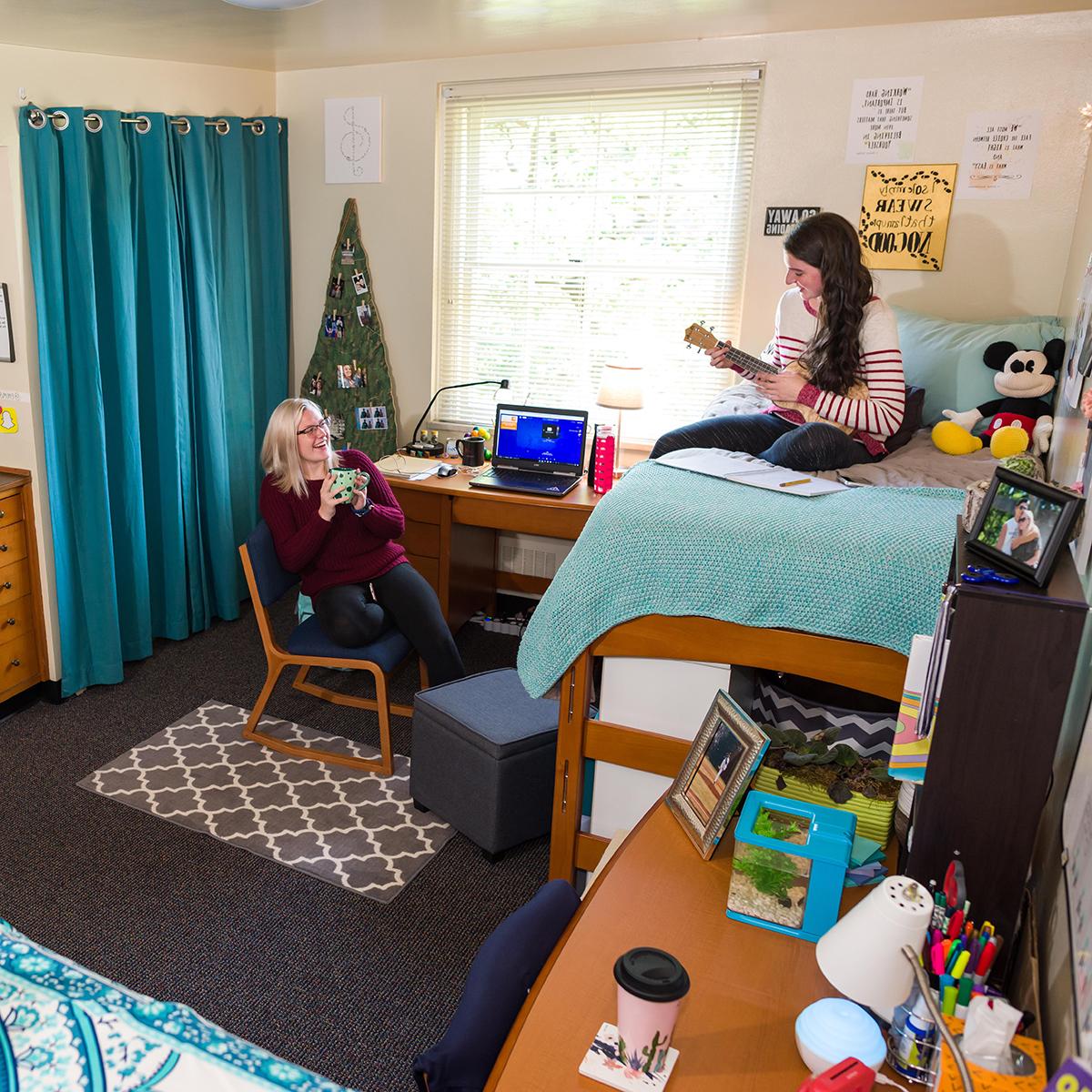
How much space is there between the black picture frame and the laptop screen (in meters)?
2.35

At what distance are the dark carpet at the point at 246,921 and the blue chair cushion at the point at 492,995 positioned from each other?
730mm

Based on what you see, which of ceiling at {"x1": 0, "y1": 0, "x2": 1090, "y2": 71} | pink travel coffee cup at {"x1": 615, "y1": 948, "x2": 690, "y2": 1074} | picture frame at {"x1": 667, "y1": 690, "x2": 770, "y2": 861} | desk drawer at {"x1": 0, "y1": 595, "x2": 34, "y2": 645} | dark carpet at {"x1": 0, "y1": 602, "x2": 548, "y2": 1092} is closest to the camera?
pink travel coffee cup at {"x1": 615, "y1": 948, "x2": 690, "y2": 1074}

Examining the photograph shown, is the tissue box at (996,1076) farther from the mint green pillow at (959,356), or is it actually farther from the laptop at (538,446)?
the laptop at (538,446)

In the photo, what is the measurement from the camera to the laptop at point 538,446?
358 centimetres

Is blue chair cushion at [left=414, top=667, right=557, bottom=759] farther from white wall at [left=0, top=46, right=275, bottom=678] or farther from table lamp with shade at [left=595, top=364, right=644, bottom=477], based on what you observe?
white wall at [left=0, top=46, right=275, bottom=678]

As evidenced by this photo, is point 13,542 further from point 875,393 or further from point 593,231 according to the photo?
point 875,393

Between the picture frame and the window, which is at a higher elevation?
the window

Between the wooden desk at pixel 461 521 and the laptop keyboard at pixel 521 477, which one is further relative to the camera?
the laptop keyboard at pixel 521 477

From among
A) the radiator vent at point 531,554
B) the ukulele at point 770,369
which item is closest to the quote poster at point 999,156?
the ukulele at point 770,369

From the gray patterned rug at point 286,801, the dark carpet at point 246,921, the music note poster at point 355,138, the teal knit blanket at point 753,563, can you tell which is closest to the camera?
the teal knit blanket at point 753,563

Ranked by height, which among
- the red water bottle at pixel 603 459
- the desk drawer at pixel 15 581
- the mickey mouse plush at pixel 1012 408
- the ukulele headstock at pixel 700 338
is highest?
the ukulele headstock at pixel 700 338

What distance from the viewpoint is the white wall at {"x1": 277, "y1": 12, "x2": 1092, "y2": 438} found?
9.62ft

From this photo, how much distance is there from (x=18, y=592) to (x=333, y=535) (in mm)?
1085

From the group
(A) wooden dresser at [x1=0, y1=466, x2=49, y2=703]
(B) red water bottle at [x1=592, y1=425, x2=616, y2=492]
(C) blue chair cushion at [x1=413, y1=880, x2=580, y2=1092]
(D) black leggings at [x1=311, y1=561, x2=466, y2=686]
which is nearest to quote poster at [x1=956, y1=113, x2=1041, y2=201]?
(B) red water bottle at [x1=592, y1=425, x2=616, y2=492]
